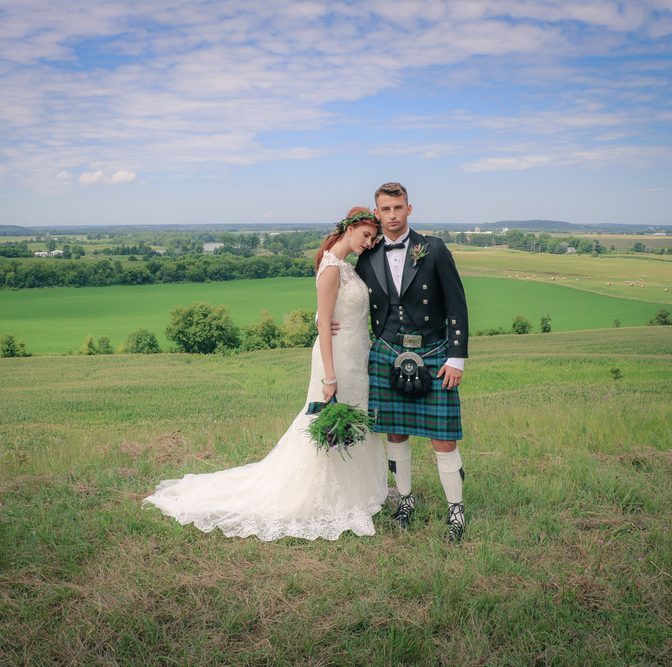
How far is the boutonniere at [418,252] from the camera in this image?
12.9ft

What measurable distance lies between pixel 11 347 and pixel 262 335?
14437mm

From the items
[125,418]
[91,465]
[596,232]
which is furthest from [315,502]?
[596,232]

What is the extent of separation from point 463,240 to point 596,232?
19762 mm

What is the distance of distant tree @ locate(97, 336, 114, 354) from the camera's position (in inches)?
1524

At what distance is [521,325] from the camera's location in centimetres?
3722

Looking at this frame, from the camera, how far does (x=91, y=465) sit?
5562 millimetres

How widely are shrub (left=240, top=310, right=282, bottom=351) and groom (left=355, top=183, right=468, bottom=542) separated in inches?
1401

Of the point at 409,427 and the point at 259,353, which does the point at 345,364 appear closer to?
the point at 409,427

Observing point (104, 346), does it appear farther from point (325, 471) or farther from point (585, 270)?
point (325, 471)

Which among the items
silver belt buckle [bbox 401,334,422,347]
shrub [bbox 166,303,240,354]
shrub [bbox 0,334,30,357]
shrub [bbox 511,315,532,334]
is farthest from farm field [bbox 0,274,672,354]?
silver belt buckle [bbox 401,334,422,347]

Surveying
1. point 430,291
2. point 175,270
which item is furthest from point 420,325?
point 175,270

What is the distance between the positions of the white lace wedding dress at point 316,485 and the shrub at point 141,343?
3630 cm

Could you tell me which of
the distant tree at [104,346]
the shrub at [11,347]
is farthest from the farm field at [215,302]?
the shrub at [11,347]

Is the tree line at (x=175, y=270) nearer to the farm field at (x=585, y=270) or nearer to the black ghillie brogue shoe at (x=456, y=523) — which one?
the farm field at (x=585, y=270)
